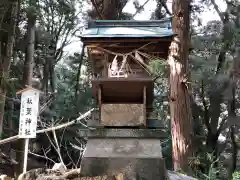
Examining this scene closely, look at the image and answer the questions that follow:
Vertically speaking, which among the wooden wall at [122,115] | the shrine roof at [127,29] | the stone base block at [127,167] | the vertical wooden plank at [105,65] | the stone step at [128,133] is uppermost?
the shrine roof at [127,29]

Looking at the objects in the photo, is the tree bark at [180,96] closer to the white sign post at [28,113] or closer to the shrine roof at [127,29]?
the shrine roof at [127,29]

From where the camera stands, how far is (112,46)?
15.0ft

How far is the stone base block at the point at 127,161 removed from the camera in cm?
421

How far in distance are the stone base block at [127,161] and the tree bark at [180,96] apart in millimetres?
2549

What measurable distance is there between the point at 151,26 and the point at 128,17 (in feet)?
27.1

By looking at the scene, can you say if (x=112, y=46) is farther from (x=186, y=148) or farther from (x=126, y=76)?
(x=186, y=148)

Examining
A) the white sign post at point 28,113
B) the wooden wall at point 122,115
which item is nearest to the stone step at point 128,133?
the wooden wall at point 122,115

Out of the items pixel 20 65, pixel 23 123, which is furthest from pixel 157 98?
pixel 23 123

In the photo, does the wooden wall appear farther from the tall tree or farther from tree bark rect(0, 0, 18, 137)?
the tall tree

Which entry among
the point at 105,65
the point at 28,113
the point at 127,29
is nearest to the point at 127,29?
the point at 127,29

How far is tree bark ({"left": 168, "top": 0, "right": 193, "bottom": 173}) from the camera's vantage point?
6.84 metres

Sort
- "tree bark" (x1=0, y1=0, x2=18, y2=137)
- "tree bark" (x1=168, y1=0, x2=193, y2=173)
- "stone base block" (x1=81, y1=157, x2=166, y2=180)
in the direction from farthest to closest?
"tree bark" (x1=0, y1=0, x2=18, y2=137) < "tree bark" (x1=168, y1=0, x2=193, y2=173) < "stone base block" (x1=81, y1=157, x2=166, y2=180)

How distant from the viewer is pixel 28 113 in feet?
20.4

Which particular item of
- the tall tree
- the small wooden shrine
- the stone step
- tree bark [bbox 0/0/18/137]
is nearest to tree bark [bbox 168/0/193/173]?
the small wooden shrine
